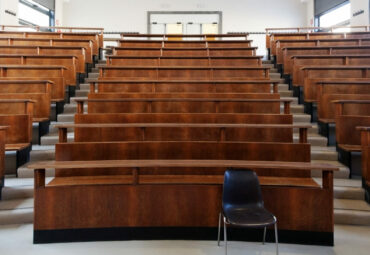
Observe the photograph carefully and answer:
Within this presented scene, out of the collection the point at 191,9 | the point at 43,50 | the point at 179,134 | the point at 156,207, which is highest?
the point at 191,9

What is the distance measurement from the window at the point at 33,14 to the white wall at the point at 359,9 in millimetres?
4278

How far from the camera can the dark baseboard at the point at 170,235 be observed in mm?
955

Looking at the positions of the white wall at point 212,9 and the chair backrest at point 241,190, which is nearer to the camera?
the chair backrest at point 241,190

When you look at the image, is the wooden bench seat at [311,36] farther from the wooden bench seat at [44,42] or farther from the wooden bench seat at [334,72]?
the wooden bench seat at [44,42]

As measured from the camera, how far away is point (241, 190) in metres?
0.91

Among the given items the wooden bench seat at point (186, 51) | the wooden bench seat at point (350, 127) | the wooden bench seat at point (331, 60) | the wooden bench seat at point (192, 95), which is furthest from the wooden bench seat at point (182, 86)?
the wooden bench seat at point (186, 51)

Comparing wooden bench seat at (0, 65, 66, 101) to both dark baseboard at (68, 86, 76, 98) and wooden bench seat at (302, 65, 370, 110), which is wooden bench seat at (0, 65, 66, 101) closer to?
dark baseboard at (68, 86, 76, 98)

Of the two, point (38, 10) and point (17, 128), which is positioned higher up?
point (38, 10)

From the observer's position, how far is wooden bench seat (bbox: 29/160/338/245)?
3.13ft

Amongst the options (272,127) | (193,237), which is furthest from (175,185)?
(272,127)

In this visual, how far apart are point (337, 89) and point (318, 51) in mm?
815

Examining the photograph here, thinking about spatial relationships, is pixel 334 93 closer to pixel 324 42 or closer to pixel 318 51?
pixel 318 51

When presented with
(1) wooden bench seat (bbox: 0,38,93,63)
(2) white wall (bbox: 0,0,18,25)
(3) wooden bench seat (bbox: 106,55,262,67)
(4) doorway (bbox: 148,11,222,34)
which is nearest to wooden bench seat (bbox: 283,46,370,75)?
(3) wooden bench seat (bbox: 106,55,262,67)

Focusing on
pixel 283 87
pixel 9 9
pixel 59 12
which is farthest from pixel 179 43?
pixel 59 12
